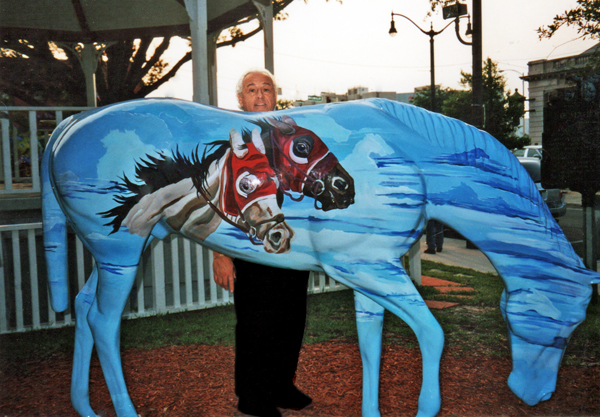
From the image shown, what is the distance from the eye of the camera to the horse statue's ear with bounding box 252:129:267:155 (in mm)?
1692

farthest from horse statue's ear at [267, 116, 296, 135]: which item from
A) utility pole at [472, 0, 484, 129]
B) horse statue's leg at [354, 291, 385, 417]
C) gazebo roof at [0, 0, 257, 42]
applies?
gazebo roof at [0, 0, 257, 42]

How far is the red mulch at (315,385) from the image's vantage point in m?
2.41

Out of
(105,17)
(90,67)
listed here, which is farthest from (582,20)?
(90,67)

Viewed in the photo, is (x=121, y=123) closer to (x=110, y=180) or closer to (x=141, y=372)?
(x=110, y=180)

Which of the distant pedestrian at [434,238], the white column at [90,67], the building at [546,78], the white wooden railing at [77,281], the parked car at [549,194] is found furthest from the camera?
the distant pedestrian at [434,238]

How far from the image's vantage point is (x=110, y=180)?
1.68 metres

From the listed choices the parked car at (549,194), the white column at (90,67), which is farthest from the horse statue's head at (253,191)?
the white column at (90,67)

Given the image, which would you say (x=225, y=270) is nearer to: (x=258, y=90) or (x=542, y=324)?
(x=258, y=90)

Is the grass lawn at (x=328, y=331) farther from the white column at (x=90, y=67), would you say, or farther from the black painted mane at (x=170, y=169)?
the white column at (x=90, y=67)

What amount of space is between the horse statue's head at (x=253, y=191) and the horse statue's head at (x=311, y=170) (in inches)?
2.3

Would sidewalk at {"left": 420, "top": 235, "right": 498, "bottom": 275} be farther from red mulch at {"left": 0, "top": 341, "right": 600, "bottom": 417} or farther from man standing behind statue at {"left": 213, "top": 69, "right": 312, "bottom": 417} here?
man standing behind statue at {"left": 213, "top": 69, "right": 312, "bottom": 417}

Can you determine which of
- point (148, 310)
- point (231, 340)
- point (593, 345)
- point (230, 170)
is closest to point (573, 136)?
point (593, 345)

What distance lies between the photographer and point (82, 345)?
1.92 m

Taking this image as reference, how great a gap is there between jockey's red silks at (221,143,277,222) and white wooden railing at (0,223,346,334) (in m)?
2.23
